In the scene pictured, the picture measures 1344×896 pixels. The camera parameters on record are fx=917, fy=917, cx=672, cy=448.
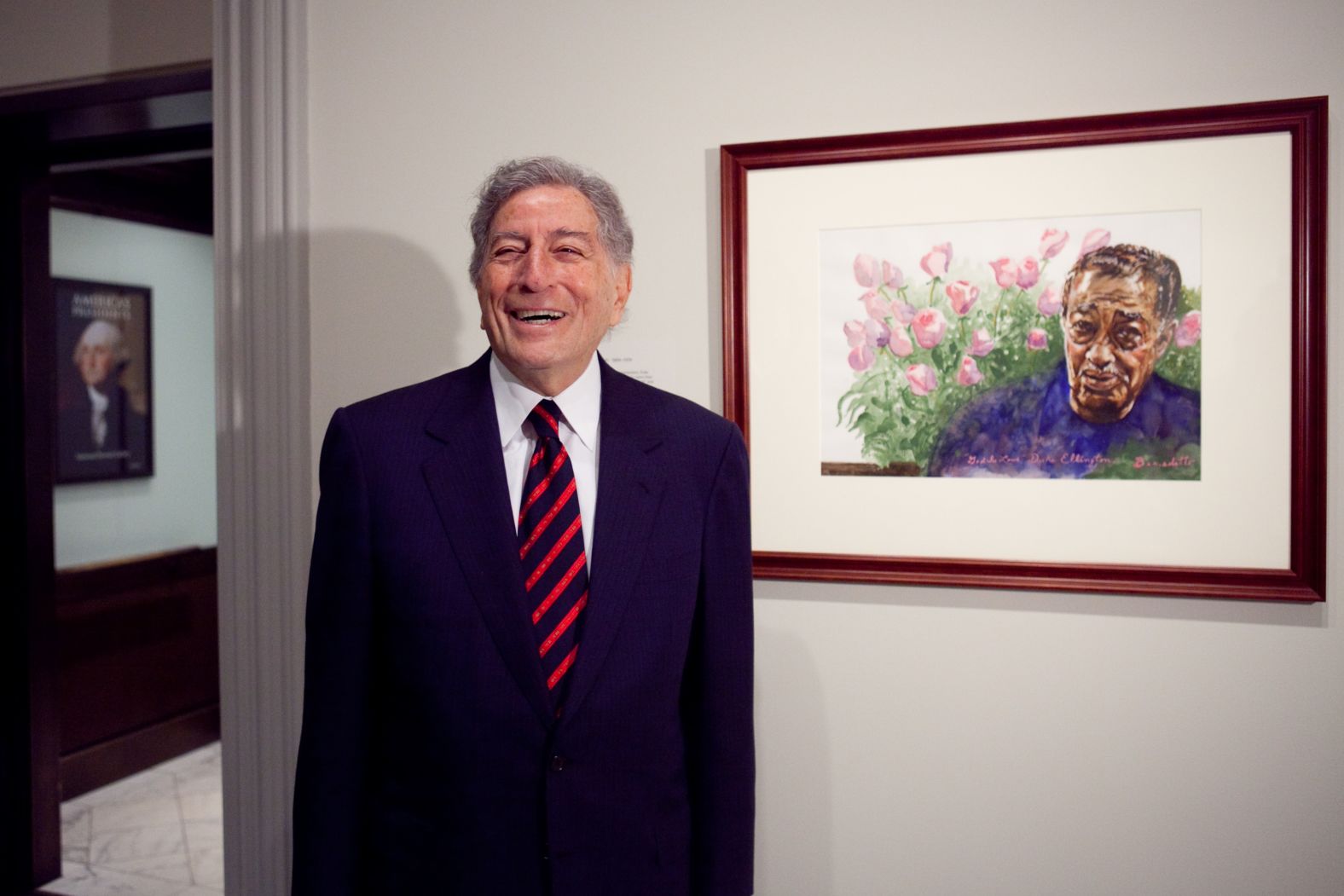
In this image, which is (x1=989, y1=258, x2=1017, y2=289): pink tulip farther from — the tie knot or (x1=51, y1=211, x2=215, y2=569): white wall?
(x1=51, y1=211, x2=215, y2=569): white wall

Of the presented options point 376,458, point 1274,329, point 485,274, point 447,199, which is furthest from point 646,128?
point 1274,329

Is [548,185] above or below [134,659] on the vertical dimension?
above

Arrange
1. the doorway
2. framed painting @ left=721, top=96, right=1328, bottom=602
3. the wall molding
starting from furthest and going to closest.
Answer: the doorway → the wall molding → framed painting @ left=721, top=96, right=1328, bottom=602

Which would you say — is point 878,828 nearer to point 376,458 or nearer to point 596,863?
point 596,863

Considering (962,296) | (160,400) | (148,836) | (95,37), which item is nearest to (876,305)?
(962,296)

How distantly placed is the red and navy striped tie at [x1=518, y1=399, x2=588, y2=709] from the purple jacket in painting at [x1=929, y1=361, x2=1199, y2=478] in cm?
74

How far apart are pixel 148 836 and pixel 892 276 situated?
11.5ft

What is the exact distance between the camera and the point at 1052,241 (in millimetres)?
1634

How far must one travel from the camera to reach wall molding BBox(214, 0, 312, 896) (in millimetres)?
1974

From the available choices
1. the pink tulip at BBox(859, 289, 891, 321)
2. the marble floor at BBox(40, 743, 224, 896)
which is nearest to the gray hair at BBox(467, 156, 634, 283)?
the pink tulip at BBox(859, 289, 891, 321)

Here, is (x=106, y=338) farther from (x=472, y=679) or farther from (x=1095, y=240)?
(x=1095, y=240)

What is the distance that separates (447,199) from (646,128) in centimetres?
45

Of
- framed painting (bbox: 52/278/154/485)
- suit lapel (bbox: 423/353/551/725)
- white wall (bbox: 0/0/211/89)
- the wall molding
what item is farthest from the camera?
framed painting (bbox: 52/278/154/485)

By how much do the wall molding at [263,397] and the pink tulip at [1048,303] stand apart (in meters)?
1.50
